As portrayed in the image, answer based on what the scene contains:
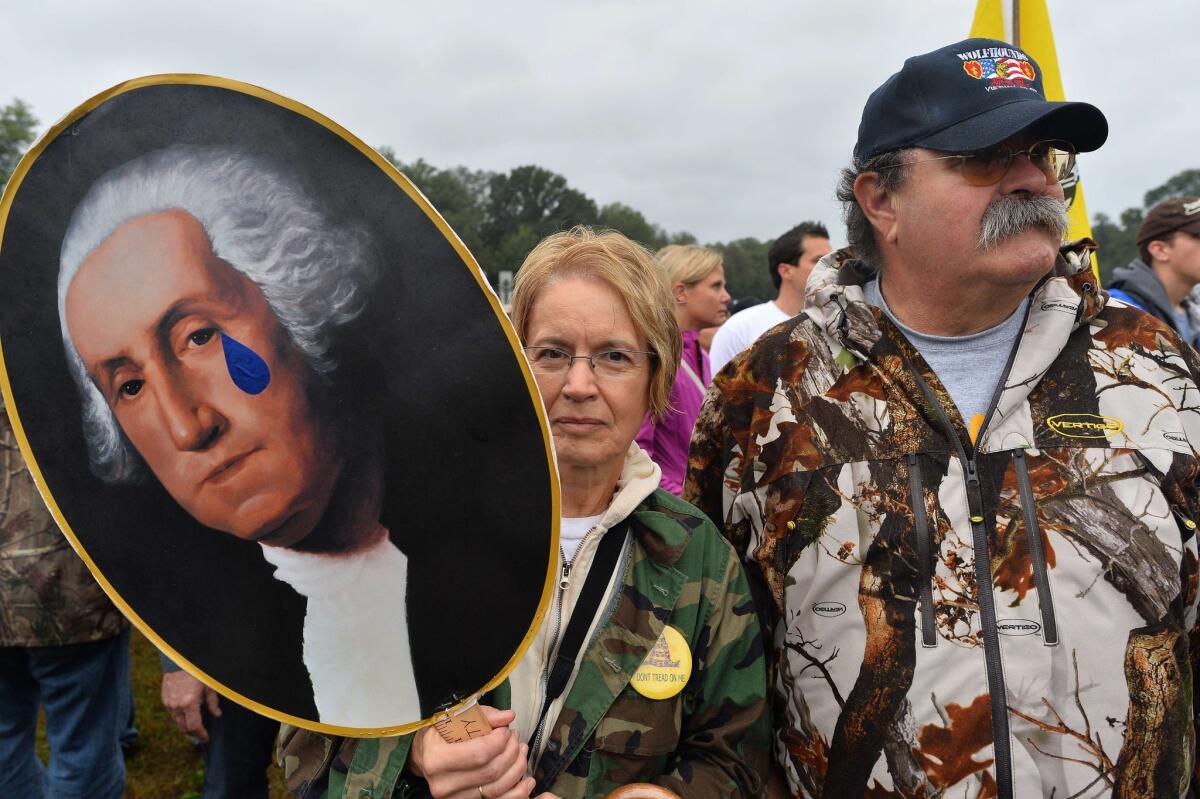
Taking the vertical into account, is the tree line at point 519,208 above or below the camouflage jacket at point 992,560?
above

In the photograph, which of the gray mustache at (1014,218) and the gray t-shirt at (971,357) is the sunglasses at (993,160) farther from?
the gray t-shirt at (971,357)

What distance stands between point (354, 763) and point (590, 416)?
719 millimetres

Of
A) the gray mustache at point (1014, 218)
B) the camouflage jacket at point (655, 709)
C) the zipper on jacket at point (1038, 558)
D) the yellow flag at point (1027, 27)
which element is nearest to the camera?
the camouflage jacket at point (655, 709)

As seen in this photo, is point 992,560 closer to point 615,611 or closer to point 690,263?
point 615,611

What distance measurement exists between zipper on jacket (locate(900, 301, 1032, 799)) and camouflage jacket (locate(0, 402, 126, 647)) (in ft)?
8.57

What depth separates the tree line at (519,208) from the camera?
58781mm

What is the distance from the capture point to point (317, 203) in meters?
1.26

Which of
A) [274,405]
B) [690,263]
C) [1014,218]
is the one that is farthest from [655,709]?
[690,263]

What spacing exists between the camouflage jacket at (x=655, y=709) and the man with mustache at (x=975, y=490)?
20 cm

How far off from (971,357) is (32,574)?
2.82 metres

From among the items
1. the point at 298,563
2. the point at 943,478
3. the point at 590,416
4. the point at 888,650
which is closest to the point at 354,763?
the point at 298,563

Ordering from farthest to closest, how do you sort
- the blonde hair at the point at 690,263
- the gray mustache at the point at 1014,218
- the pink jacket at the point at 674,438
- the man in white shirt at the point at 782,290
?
1. the blonde hair at the point at 690,263
2. the man in white shirt at the point at 782,290
3. the pink jacket at the point at 674,438
4. the gray mustache at the point at 1014,218

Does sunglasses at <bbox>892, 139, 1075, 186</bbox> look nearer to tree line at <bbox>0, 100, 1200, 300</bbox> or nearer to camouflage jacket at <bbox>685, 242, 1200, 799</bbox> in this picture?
camouflage jacket at <bbox>685, 242, 1200, 799</bbox>

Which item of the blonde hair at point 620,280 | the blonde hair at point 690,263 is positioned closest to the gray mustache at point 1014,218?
the blonde hair at point 620,280
